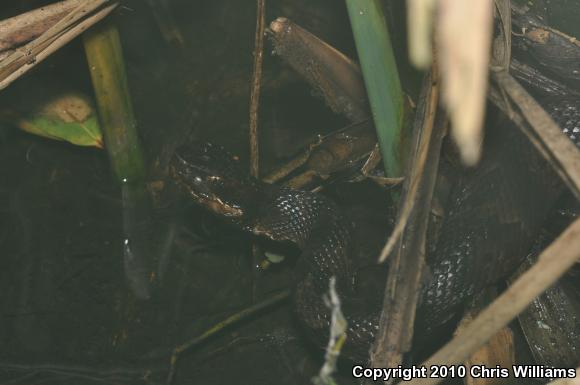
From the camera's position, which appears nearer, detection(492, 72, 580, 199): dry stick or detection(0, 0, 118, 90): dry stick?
detection(492, 72, 580, 199): dry stick

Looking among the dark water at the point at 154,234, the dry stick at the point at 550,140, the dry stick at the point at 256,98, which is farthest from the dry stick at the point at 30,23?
the dry stick at the point at 550,140

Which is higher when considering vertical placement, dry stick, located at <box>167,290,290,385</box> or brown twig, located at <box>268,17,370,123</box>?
brown twig, located at <box>268,17,370,123</box>

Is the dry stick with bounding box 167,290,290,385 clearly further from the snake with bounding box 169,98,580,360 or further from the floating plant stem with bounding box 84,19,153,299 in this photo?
the floating plant stem with bounding box 84,19,153,299

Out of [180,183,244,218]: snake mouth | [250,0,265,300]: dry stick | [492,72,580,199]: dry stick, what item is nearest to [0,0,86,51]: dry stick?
[250,0,265,300]: dry stick

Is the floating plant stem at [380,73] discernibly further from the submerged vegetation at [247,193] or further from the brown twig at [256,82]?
the brown twig at [256,82]

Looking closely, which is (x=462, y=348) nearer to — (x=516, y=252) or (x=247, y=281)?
(x=516, y=252)

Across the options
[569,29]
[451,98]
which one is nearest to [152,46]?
[569,29]

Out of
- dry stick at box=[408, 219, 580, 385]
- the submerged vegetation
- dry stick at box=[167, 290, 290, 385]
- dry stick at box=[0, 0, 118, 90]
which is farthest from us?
dry stick at box=[167, 290, 290, 385]
